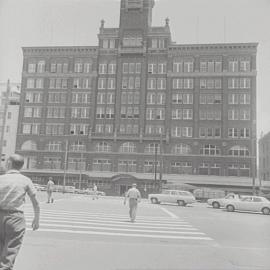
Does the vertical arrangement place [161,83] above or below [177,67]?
below

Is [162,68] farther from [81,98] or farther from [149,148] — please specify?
[81,98]

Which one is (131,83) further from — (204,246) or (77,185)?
(204,246)

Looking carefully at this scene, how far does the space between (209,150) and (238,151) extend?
16.4 feet

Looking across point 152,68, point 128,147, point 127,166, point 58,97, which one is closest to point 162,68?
point 152,68

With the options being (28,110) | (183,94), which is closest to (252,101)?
(183,94)

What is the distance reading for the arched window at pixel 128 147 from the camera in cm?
7070

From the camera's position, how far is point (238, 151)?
6825 cm

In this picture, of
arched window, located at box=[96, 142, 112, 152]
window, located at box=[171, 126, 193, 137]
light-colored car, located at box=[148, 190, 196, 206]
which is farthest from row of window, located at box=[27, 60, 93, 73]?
light-colored car, located at box=[148, 190, 196, 206]

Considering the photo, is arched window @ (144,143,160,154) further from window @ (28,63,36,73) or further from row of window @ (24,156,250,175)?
window @ (28,63,36,73)

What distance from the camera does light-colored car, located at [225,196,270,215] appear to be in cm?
2916

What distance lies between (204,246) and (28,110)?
70075 mm

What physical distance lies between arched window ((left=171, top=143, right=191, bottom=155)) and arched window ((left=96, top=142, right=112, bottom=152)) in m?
11.7

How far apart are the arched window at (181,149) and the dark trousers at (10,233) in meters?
64.7

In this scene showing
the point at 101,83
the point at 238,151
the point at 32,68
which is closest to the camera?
the point at 238,151
